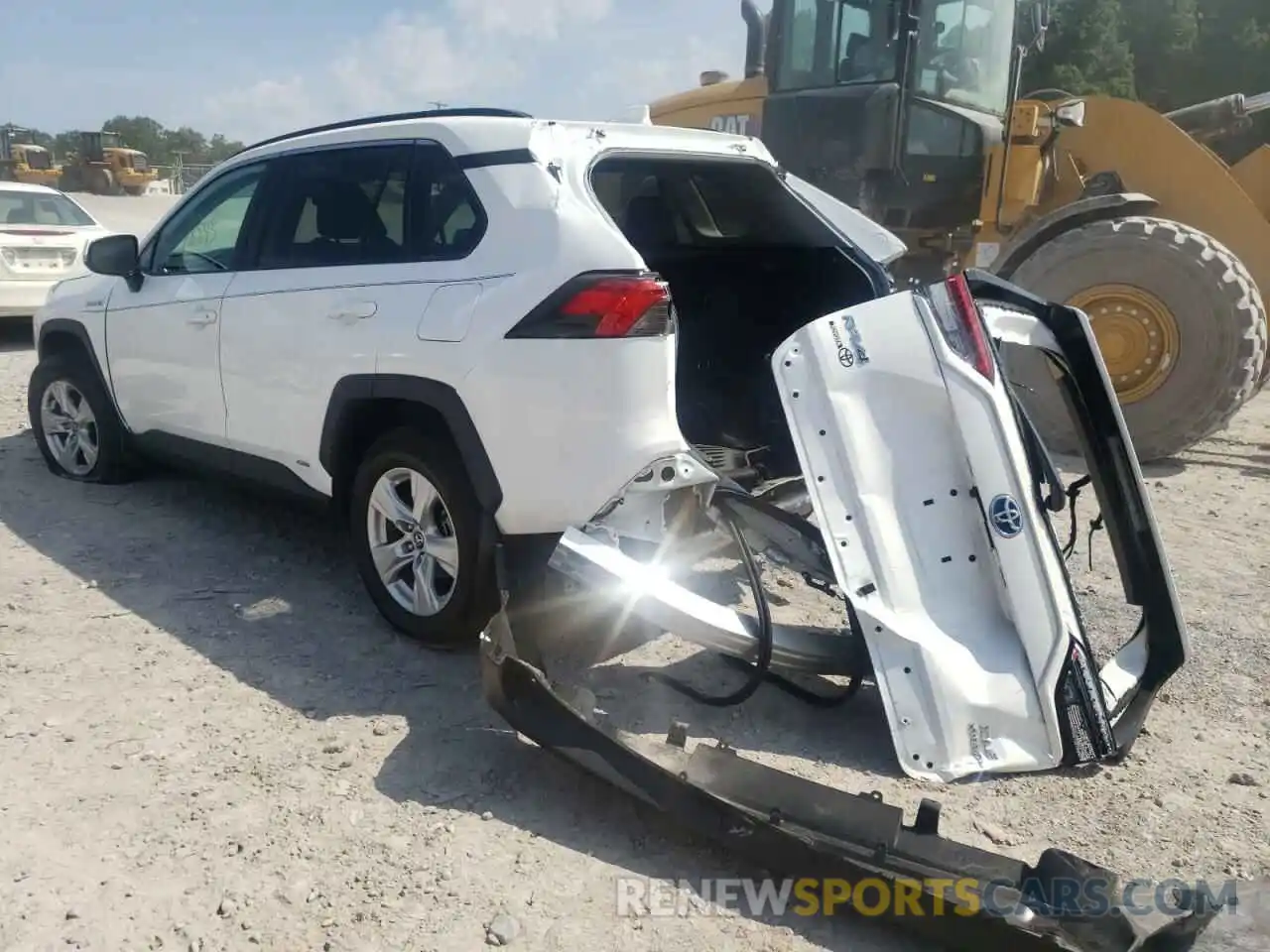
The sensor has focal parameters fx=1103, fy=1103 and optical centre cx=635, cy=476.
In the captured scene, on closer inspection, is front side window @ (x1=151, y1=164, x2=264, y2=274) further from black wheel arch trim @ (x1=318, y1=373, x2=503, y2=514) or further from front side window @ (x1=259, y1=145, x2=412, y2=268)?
black wheel arch trim @ (x1=318, y1=373, x2=503, y2=514)

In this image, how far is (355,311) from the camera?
396 centimetres

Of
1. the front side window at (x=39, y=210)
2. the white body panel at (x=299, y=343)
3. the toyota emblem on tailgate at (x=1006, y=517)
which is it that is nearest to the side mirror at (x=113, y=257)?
the white body panel at (x=299, y=343)

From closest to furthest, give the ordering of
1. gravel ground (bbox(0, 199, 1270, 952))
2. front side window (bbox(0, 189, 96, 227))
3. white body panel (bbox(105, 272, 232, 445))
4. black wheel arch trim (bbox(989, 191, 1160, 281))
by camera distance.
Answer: gravel ground (bbox(0, 199, 1270, 952)) < white body panel (bbox(105, 272, 232, 445)) < black wheel arch trim (bbox(989, 191, 1160, 281)) < front side window (bbox(0, 189, 96, 227))

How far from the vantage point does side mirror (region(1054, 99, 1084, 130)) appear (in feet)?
25.2

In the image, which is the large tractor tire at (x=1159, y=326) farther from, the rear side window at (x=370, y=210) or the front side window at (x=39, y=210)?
the front side window at (x=39, y=210)

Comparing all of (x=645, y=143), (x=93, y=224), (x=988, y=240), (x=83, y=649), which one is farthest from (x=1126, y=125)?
(x=93, y=224)

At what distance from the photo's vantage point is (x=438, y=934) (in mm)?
2619

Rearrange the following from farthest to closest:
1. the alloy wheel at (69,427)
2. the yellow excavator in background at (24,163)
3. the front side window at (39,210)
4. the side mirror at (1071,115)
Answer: the yellow excavator in background at (24,163), the front side window at (39,210), the side mirror at (1071,115), the alloy wheel at (69,427)

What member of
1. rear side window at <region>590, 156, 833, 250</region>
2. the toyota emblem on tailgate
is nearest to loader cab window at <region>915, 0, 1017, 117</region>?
rear side window at <region>590, 156, 833, 250</region>

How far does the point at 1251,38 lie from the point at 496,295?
3211 cm

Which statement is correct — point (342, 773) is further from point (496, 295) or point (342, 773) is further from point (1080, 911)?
point (1080, 911)

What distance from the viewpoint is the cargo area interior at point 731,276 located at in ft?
14.8

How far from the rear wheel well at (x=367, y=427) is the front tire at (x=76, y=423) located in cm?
201

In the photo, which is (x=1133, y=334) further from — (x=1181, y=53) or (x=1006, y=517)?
(x=1181, y=53)
